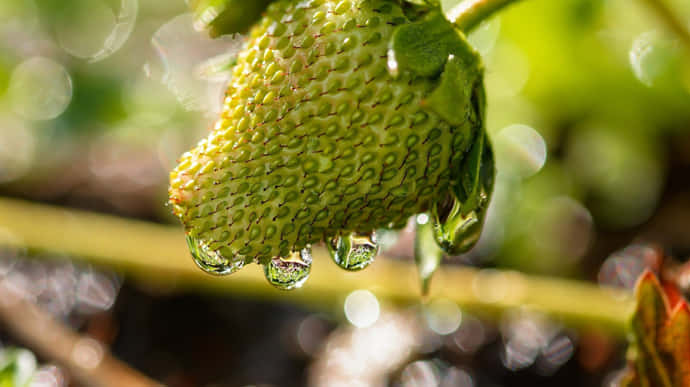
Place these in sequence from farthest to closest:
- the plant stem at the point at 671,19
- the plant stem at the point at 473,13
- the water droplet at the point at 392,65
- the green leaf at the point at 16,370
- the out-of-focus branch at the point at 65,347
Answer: the out-of-focus branch at the point at 65,347 < the plant stem at the point at 671,19 < the green leaf at the point at 16,370 < the plant stem at the point at 473,13 < the water droplet at the point at 392,65

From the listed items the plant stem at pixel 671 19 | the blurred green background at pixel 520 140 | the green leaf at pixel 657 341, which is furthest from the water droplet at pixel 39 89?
the green leaf at pixel 657 341

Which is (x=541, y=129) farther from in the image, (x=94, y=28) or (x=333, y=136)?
(x=94, y=28)

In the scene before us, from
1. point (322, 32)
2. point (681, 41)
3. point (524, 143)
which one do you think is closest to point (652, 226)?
point (524, 143)

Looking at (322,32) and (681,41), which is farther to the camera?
(681,41)

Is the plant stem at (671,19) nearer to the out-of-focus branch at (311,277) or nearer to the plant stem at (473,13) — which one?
the plant stem at (473,13)

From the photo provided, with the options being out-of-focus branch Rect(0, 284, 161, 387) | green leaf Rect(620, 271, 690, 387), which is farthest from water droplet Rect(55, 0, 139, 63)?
green leaf Rect(620, 271, 690, 387)

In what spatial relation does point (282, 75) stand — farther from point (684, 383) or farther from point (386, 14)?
point (684, 383)
